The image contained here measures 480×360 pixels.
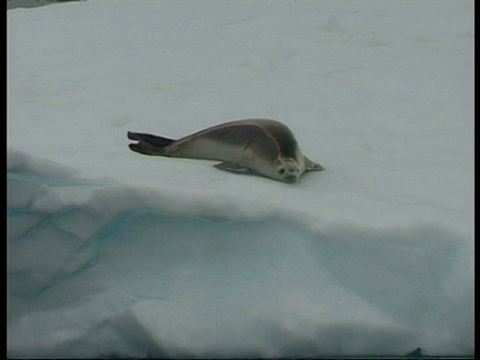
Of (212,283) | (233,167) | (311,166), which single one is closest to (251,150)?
(233,167)

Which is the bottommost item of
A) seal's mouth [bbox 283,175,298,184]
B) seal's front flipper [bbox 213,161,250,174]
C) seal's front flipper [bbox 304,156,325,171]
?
seal's front flipper [bbox 304,156,325,171]

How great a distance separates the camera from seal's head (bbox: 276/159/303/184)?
2857 mm

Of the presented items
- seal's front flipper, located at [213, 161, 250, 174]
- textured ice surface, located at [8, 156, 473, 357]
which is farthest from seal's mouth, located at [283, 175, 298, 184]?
textured ice surface, located at [8, 156, 473, 357]

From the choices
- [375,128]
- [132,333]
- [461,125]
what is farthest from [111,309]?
[461,125]

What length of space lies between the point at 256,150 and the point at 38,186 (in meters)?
0.67

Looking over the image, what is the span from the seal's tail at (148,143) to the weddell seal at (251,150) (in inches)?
0.7

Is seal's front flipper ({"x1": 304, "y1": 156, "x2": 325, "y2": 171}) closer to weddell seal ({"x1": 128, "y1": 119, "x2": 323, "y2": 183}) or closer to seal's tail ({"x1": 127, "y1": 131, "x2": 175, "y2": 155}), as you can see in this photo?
weddell seal ({"x1": 128, "y1": 119, "x2": 323, "y2": 183})

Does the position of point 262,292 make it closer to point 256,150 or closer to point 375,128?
point 256,150

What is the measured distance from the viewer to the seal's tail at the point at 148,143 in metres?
3.17

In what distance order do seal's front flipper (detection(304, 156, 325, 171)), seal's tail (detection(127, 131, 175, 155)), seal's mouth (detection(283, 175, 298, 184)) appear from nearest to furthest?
seal's mouth (detection(283, 175, 298, 184)) < seal's front flipper (detection(304, 156, 325, 171)) < seal's tail (detection(127, 131, 175, 155))

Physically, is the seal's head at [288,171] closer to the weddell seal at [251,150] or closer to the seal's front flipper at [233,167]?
the weddell seal at [251,150]

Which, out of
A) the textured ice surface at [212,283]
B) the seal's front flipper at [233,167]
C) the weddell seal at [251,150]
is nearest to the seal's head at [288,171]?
the weddell seal at [251,150]

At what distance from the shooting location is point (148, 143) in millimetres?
3234

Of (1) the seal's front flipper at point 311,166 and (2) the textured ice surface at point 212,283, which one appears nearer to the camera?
(2) the textured ice surface at point 212,283
